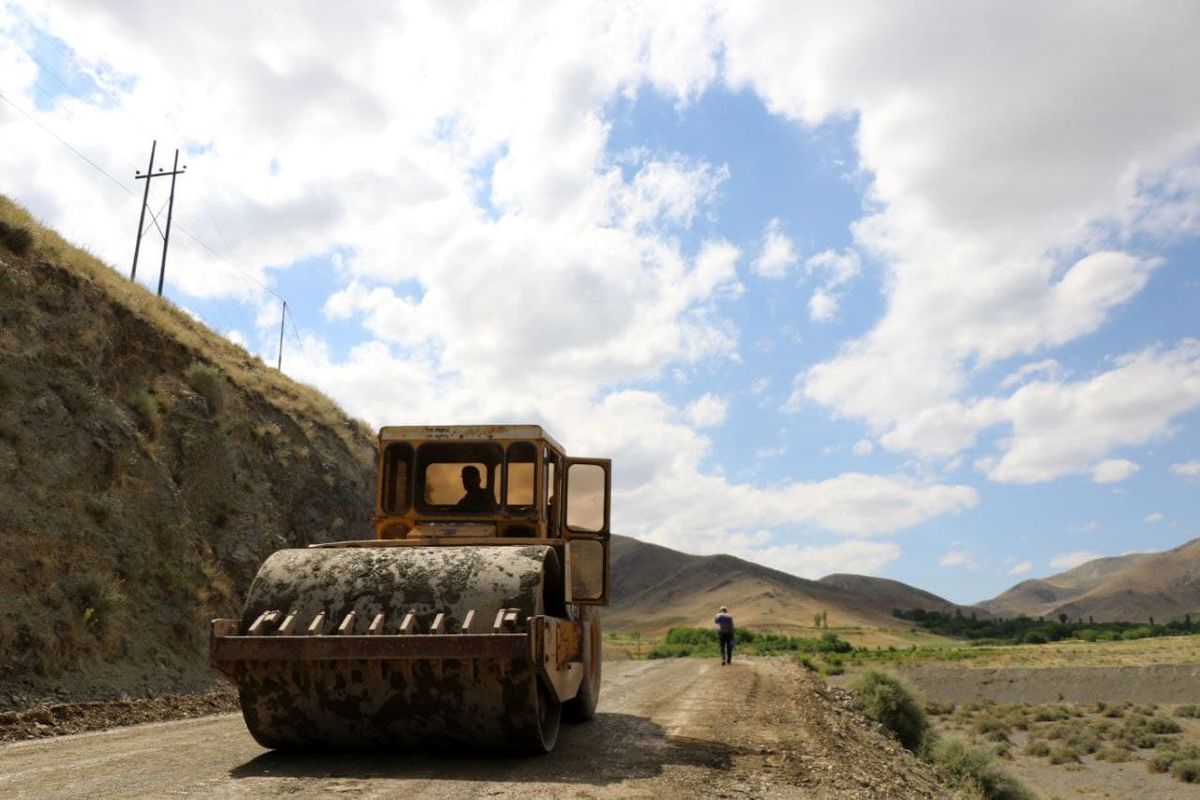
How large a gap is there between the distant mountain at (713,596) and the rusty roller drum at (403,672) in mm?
87534

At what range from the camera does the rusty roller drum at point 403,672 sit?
753 cm

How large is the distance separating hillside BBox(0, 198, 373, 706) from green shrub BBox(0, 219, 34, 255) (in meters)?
0.09

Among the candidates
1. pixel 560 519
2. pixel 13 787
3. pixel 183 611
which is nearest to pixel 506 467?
pixel 560 519

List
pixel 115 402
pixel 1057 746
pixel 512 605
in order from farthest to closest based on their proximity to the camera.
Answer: pixel 1057 746 → pixel 115 402 → pixel 512 605

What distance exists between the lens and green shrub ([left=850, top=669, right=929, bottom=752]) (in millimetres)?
16906

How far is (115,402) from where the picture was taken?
21.1m

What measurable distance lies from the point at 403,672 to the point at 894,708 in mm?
12565

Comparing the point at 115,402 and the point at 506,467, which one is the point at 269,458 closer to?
the point at 115,402

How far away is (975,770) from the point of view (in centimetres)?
1689

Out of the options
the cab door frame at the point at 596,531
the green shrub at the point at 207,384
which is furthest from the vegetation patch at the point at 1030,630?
the cab door frame at the point at 596,531

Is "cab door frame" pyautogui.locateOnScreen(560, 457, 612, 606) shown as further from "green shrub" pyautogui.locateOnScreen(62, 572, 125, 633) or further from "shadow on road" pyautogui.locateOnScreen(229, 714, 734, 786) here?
"green shrub" pyautogui.locateOnScreen(62, 572, 125, 633)

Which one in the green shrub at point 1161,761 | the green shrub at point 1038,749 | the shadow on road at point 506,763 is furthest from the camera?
the green shrub at point 1038,749

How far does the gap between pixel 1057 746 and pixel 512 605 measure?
3335 cm

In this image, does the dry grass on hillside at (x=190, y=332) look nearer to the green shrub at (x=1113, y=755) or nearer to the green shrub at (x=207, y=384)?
the green shrub at (x=207, y=384)
